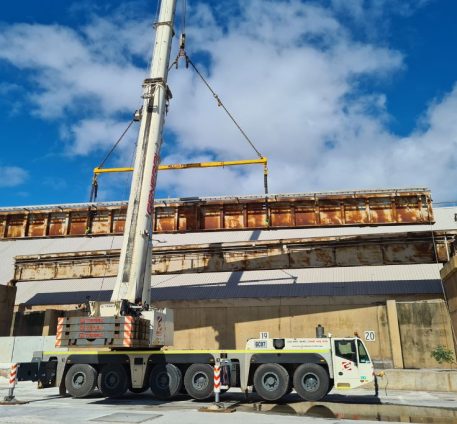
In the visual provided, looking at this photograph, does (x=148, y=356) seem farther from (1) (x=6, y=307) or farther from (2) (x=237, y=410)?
(1) (x=6, y=307)

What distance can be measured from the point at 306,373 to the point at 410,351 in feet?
39.2

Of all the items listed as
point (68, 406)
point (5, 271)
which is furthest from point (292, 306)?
point (5, 271)

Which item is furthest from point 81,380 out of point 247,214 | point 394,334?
point 394,334

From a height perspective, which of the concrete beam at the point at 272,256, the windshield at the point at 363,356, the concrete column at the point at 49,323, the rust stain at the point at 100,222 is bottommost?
the windshield at the point at 363,356

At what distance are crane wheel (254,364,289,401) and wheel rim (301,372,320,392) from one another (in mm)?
569

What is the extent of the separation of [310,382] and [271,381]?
1.26 m

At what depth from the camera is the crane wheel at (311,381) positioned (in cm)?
1340

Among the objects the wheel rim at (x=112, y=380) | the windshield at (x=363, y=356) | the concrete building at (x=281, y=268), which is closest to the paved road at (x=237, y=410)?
the wheel rim at (x=112, y=380)

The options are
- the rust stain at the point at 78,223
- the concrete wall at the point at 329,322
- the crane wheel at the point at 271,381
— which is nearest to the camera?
the crane wheel at the point at 271,381

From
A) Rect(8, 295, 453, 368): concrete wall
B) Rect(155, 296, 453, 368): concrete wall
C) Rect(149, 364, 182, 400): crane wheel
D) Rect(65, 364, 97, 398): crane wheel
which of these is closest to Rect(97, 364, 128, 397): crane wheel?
Rect(65, 364, 97, 398): crane wheel

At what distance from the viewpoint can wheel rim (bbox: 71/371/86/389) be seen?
48.6ft

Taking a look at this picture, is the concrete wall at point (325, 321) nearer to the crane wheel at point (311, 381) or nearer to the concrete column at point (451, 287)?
the concrete column at point (451, 287)

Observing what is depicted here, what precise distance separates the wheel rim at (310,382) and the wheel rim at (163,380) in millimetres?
4549

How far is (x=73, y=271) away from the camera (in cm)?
2450
